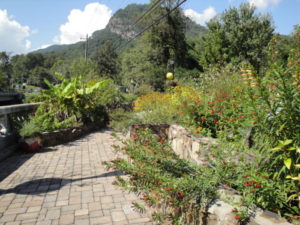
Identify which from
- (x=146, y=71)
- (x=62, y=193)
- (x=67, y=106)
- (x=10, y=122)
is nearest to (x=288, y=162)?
(x=62, y=193)

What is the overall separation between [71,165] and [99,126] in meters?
4.56

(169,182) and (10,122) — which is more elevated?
(10,122)

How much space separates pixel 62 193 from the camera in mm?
3680

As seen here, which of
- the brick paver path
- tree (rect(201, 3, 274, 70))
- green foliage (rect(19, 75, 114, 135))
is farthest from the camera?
tree (rect(201, 3, 274, 70))

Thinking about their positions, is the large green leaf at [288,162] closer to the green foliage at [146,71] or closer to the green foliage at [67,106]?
the green foliage at [67,106]

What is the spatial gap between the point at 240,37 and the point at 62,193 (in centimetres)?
2874

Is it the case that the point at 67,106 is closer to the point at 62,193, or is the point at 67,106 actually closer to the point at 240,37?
the point at 62,193

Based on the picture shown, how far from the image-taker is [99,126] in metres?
Answer: 9.51

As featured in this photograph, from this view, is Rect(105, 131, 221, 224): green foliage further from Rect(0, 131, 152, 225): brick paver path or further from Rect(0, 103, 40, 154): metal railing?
Rect(0, 103, 40, 154): metal railing

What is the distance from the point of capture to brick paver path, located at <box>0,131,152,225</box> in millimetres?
3018

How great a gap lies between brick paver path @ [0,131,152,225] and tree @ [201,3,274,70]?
23.7 metres

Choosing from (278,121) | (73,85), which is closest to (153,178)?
(278,121)

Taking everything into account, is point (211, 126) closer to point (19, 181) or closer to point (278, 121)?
point (278, 121)

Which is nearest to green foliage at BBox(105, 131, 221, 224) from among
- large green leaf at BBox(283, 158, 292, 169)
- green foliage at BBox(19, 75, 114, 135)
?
large green leaf at BBox(283, 158, 292, 169)
